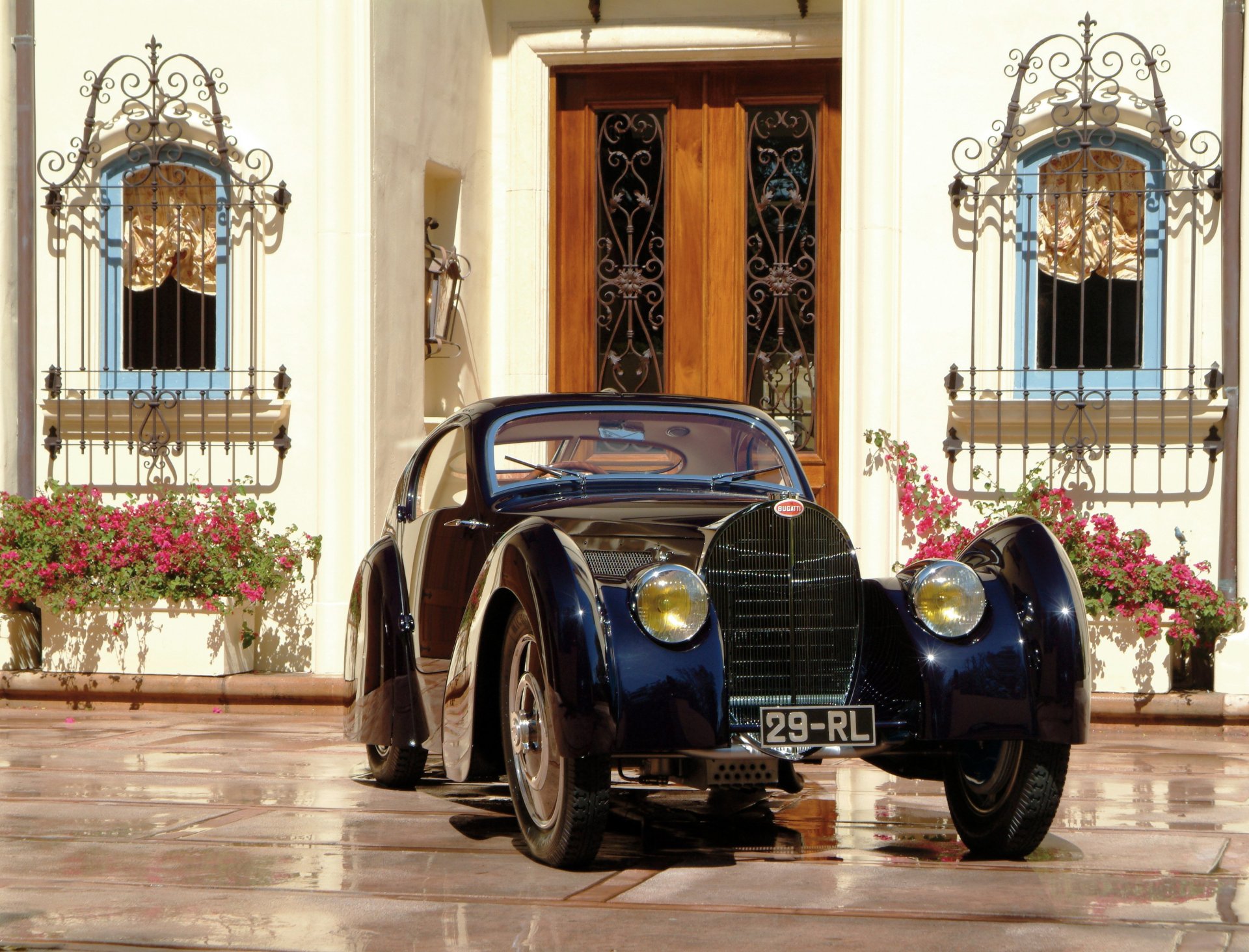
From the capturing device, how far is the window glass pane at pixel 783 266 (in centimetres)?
1095

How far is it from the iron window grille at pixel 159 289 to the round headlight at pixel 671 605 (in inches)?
224

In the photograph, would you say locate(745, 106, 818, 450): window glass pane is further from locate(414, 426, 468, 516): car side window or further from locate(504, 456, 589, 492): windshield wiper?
locate(504, 456, 589, 492): windshield wiper

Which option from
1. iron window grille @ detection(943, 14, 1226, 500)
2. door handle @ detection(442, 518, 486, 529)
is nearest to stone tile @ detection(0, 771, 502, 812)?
door handle @ detection(442, 518, 486, 529)

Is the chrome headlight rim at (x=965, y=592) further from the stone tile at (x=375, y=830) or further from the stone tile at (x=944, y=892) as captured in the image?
the stone tile at (x=375, y=830)

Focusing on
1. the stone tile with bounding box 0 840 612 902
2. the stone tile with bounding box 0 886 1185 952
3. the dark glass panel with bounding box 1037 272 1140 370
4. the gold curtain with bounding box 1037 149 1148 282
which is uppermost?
the gold curtain with bounding box 1037 149 1148 282

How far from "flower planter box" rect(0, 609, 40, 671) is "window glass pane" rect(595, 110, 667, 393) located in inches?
156

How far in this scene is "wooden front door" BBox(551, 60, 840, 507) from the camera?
1095cm

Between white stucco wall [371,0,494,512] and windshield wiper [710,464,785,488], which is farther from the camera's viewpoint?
white stucco wall [371,0,494,512]

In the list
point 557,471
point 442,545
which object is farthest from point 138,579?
point 557,471

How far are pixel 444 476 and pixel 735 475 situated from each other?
1176mm

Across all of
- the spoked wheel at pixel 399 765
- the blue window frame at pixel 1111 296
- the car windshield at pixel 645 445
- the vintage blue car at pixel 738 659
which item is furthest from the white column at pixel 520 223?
the vintage blue car at pixel 738 659

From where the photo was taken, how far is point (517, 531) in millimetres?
5137

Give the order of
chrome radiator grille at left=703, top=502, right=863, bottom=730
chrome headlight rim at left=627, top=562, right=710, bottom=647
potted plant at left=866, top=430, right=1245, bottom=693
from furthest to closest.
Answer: potted plant at left=866, top=430, right=1245, bottom=693 → chrome radiator grille at left=703, top=502, right=863, bottom=730 → chrome headlight rim at left=627, top=562, right=710, bottom=647

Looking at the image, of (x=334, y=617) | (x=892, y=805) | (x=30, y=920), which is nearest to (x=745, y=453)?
(x=892, y=805)
